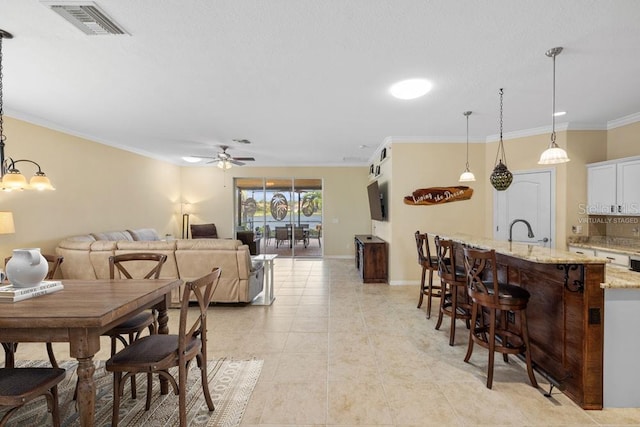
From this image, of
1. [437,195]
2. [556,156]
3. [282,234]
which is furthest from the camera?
[282,234]

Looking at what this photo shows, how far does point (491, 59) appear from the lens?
2623mm

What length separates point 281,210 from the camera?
8922mm

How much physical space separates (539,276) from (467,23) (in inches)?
83.5

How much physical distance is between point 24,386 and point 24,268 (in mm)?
694

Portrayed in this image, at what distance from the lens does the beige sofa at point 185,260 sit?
414 cm

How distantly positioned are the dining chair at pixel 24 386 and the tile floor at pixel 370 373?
1.18 metres

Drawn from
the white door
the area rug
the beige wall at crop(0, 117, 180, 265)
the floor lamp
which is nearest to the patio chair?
the floor lamp

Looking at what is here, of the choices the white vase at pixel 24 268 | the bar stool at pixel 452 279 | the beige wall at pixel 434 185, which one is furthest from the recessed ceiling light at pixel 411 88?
the white vase at pixel 24 268

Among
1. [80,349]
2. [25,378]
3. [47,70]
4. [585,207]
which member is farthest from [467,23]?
[585,207]

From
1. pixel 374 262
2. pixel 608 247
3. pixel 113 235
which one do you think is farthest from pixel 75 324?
pixel 608 247

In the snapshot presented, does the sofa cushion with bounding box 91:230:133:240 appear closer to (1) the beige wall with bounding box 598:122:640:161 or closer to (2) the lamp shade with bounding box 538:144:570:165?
(2) the lamp shade with bounding box 538:144:570:165

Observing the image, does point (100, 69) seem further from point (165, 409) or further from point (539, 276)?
point (539, 276)

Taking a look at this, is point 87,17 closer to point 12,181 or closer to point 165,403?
point 12,181

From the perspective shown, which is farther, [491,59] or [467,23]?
[491,59]
